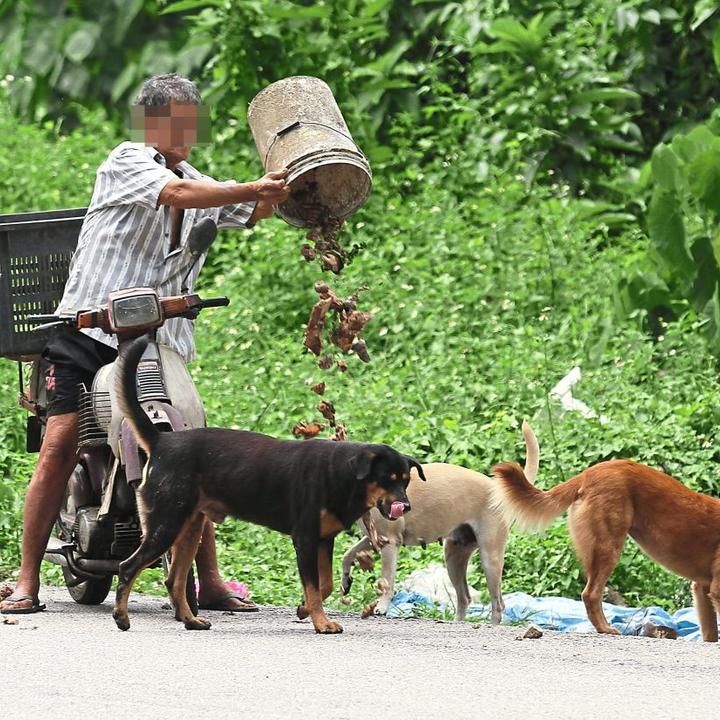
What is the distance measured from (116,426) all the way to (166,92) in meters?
1.39

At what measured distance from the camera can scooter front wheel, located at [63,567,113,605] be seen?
7.23 m

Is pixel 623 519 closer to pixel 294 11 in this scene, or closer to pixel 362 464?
pixel 362 464

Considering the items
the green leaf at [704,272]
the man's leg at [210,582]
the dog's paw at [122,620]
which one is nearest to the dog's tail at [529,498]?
the man's leg at [210,582]

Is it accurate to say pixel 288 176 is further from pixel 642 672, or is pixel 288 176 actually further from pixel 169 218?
pixel 642 672

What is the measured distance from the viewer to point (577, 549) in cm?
696

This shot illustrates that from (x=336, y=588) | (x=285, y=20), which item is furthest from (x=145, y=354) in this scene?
(x=285, y=20)

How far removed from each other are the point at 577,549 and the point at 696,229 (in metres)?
4.83

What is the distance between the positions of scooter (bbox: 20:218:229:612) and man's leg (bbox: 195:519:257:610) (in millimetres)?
230

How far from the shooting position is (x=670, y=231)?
10.6m

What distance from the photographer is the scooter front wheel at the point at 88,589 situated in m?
7.23

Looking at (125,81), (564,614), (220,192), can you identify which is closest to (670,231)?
(564,614)

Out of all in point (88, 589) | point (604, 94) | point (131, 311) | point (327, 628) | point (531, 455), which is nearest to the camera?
point (327, 628)

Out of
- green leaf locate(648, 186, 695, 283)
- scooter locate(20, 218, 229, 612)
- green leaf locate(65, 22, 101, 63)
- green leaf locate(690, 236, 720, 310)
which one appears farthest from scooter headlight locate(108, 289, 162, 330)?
green leaf locate(65, 22, 101, 63)

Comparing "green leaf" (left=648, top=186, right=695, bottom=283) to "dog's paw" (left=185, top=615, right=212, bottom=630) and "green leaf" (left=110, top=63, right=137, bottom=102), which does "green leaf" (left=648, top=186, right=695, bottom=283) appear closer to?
"dog's paw" (left=185, top=615, right=212, bottom=630)
